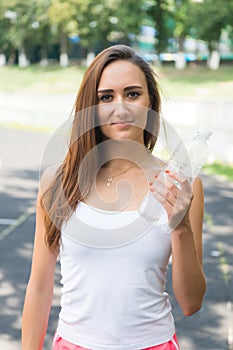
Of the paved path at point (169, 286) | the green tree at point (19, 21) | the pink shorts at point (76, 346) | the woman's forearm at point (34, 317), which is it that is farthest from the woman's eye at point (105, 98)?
the green tree at point (19, 21)

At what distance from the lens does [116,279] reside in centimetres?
193

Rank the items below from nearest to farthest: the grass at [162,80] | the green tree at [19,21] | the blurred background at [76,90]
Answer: the blurred background at [76,90] → the grass at [162,80] → the green tree at [19,21]

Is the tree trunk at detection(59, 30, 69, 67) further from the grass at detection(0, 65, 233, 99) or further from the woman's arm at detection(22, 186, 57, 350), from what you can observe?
the woman's arm at detection(22, 186, 57, 350)

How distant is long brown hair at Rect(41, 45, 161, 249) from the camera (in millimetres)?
1988

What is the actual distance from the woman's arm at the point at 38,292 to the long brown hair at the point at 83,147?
0.04m

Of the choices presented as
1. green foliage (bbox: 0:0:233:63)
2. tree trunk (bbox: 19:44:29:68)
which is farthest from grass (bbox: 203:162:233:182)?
tree trunk (bbox: 19:44:29:68)

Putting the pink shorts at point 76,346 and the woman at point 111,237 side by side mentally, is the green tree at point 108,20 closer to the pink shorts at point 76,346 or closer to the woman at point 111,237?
the woman at point 111,237

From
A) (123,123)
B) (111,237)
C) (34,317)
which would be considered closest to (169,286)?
(34,317)

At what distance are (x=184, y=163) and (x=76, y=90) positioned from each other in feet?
103

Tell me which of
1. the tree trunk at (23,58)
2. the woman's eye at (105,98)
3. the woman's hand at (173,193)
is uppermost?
the woman's eye at (105,98)

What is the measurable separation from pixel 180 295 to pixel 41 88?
3506cm

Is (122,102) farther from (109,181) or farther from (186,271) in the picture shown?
(186,271)

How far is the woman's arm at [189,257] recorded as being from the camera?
1.88m

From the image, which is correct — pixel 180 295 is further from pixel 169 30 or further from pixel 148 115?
pixel 169 30
